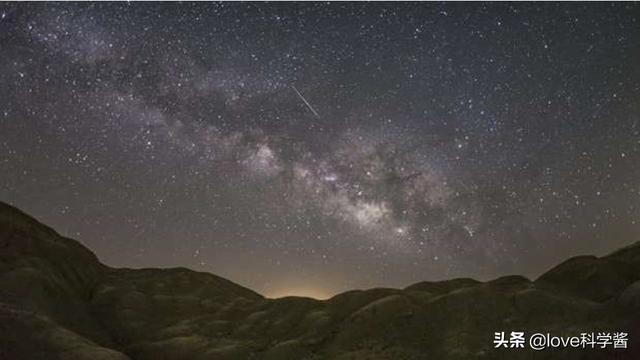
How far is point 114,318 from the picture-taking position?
93.0 meters

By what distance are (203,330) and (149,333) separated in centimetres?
807

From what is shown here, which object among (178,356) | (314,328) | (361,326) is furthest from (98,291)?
(361,326)

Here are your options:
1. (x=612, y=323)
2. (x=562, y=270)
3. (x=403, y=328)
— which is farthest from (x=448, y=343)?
(x=562, y=270)

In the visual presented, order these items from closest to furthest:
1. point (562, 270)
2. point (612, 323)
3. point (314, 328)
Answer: point (612, 323), point (314, 328), point (562, 270)

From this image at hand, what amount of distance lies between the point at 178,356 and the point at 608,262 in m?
61.7

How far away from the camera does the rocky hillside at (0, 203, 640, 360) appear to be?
66812 mm

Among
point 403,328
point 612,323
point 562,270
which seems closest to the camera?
point 612,323

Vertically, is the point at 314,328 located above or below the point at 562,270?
below

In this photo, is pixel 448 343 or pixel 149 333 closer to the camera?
pixel 448 343

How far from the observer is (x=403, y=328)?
74875 mm

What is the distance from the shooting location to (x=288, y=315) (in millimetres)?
92875

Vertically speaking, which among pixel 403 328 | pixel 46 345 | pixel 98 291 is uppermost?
pixel 98 291

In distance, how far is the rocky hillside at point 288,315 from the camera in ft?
219

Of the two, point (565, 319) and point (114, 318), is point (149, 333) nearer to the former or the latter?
point (114, 318)
